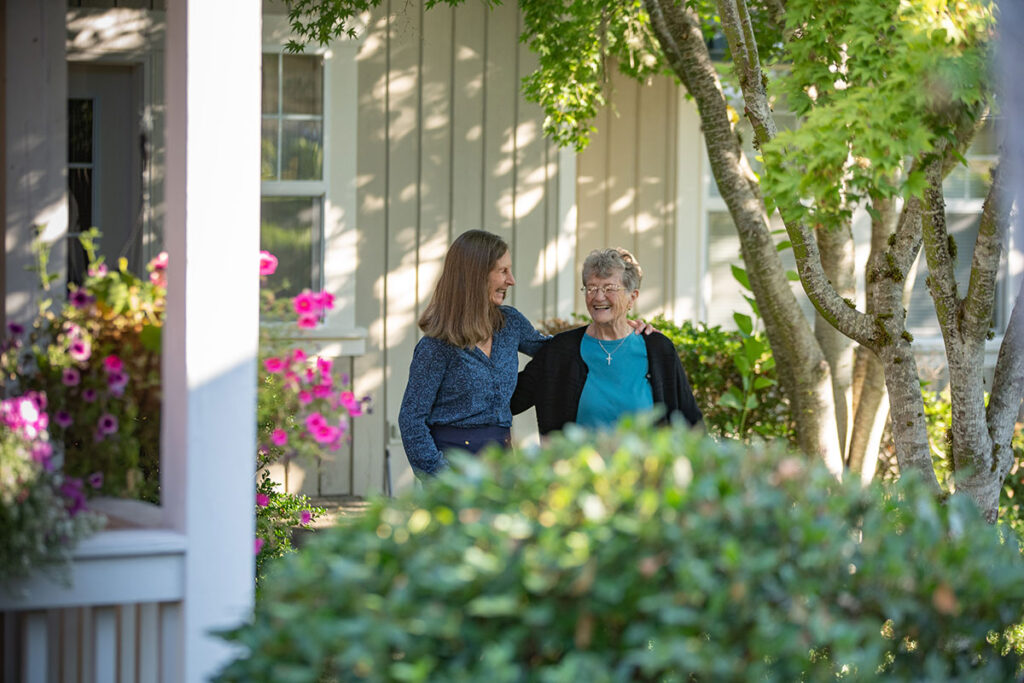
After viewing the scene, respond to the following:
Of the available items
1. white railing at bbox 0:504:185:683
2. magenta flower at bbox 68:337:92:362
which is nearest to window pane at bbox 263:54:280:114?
magenta flower at bbox 68:337:92:362

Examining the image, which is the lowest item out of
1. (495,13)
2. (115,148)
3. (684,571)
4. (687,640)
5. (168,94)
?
(687,640)

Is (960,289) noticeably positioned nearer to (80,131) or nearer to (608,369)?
(608,369)

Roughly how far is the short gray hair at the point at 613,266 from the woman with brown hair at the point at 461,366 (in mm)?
323

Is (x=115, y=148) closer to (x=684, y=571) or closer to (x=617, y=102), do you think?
(x=617, y=102)

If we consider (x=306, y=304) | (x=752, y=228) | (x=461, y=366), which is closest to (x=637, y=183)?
(x=752, y=228)

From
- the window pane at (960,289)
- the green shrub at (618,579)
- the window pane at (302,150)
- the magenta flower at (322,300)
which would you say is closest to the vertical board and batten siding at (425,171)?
the window pane at (302,150)

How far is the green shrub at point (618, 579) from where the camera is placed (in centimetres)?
Answer: 204

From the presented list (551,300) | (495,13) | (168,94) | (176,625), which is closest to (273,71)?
(495,13)

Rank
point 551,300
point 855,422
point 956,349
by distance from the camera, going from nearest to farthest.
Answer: point 956,349, point 855,422, point 551,300

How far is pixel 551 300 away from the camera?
23.3ft

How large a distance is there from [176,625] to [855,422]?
4370mm

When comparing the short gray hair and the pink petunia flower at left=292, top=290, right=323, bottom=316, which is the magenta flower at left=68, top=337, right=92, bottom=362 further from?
the short gray hair

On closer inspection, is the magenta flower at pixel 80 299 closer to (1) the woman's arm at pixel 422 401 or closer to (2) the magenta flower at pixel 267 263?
(2) the magenta flower at pixel 267 263

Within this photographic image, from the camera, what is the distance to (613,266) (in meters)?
4.06
